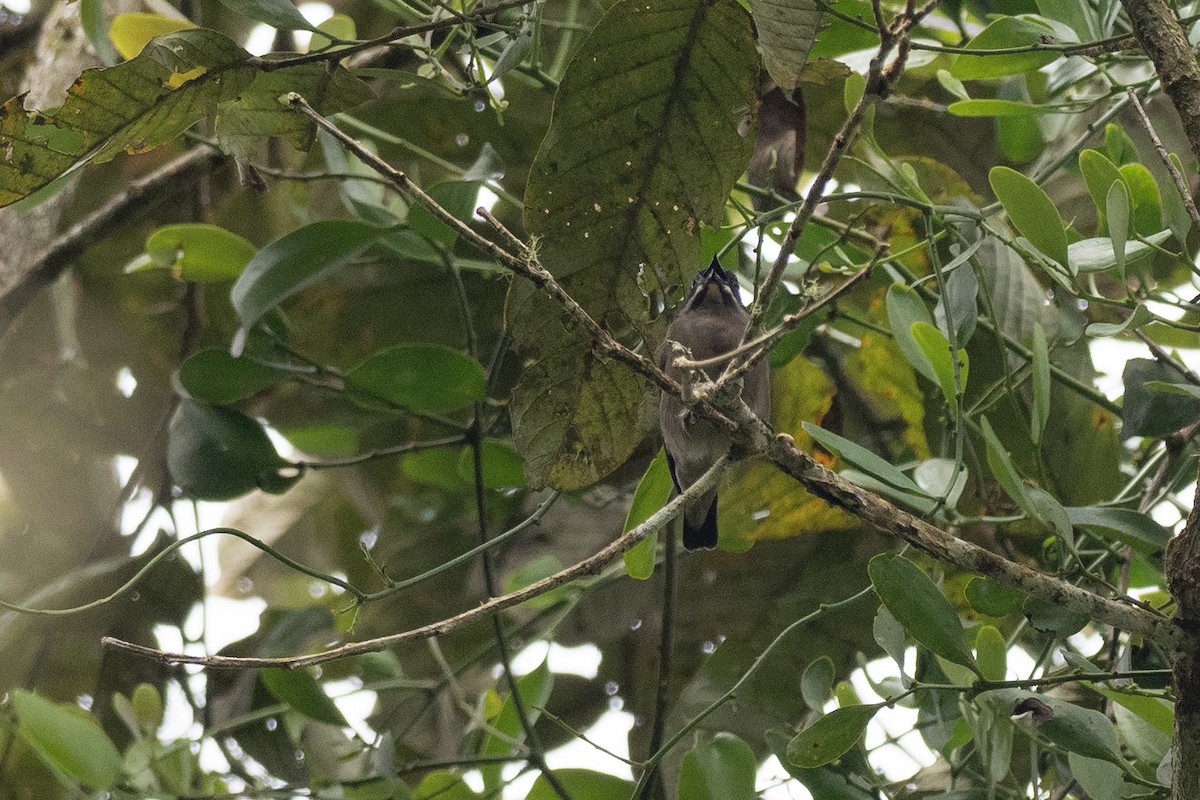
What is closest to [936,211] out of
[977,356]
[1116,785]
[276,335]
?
[977,356]

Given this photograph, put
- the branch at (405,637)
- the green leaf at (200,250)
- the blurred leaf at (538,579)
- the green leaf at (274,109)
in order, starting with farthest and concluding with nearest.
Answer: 1. the blurred leaf at (538,579)
2. the green leaf at (200,250)
3. the green leaf at (274,109)
4. the branch at (405,637)

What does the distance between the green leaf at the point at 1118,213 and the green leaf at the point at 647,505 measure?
0.66 meters

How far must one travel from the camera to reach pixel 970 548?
4.30ft

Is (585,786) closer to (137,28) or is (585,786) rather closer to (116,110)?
(116,110)

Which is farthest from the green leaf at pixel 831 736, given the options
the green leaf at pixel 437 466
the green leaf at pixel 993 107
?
the green leaf at pixel 437 466

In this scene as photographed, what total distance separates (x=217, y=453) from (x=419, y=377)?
1.36 feet

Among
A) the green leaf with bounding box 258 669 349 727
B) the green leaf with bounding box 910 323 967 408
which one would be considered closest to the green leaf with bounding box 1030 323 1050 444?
the green leaf with bounding box 910 323 967 408

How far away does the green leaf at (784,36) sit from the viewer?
53.4 inches

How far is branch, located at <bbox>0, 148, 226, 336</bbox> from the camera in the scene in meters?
2.40

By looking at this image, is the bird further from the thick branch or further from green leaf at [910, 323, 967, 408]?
the thick branch

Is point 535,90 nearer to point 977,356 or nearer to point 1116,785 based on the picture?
point 977,356

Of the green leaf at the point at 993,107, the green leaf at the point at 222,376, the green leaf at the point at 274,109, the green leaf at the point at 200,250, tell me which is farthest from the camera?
the green leaf at the point at 200,250

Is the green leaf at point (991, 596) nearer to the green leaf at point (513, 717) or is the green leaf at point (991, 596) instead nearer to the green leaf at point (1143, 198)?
the green leaf at point (1143, 198)

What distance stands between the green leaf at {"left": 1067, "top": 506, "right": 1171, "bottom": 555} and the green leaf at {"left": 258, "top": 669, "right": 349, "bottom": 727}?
1.22 meters
